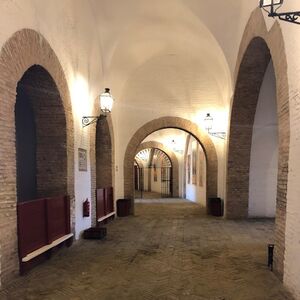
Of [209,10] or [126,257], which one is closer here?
[126,257]

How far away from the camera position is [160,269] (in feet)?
16.4

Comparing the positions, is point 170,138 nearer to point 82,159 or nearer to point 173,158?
point 173,158

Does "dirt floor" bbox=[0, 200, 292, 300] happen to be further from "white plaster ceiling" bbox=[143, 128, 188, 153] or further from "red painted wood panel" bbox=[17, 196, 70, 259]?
"white plaster ceiling" bbox=[143, 128, 188, 153]

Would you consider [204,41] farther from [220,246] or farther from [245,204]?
[220,246]

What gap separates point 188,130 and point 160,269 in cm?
713

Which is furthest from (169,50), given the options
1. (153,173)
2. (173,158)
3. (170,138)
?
(153,173)

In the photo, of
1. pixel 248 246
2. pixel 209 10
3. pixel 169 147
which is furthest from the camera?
pixel 169 147

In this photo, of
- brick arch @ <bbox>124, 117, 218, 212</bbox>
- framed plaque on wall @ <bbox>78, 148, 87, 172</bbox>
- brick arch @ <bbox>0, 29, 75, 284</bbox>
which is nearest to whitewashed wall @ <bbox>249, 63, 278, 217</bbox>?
brick arch @ <bbox>124, 117, 218, 212</bbox>

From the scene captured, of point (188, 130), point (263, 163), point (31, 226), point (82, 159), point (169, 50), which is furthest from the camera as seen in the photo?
point (188, 130)

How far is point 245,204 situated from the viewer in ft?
31.9

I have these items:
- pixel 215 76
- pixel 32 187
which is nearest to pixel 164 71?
pixel 215 76

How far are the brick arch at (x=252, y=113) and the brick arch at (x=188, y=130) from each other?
1.62m

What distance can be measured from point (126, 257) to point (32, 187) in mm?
2453

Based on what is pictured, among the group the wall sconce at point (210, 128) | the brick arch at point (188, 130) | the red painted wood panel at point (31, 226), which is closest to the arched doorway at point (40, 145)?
the red painted wood panel at point (31, 226)
